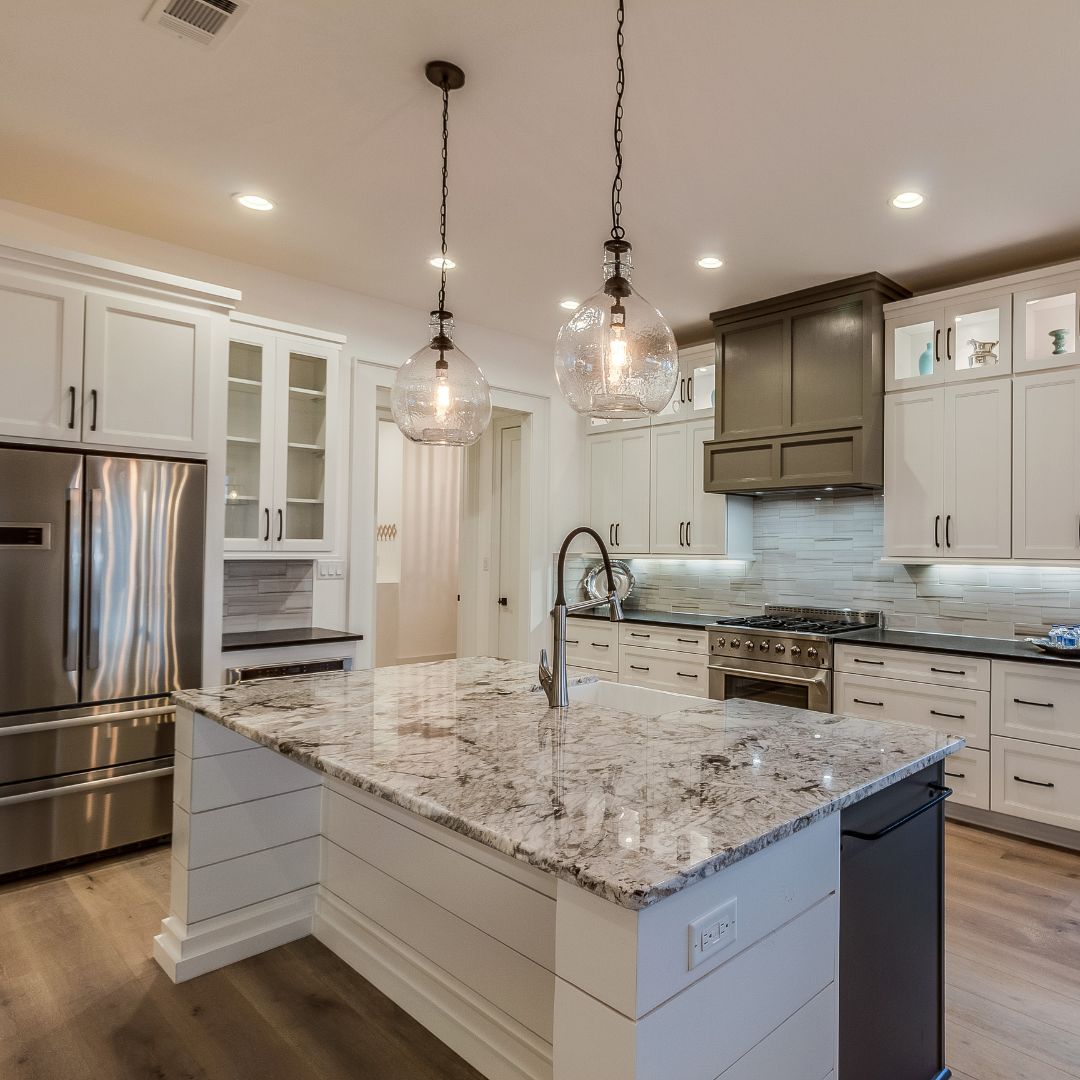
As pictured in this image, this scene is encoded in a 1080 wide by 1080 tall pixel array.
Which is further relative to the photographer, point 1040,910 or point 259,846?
point 1040,910

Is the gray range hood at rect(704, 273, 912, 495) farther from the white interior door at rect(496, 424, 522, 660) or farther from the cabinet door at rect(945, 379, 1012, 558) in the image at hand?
the white interior door at rect(496, 424, 522, 660)

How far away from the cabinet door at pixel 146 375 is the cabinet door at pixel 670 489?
9.77 ft

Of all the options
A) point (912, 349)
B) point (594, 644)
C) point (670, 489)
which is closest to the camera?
point (912, 349)

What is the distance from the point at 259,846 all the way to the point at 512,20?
2580 millimetres

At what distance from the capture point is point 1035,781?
3328 millimetres

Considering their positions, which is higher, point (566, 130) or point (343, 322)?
point (566, 130)

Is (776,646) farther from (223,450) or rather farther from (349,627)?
(223,450)

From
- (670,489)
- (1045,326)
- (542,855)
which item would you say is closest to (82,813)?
(542,855)

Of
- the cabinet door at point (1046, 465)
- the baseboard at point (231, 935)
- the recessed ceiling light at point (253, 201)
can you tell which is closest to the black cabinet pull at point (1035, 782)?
the cabinet door at point (1046, 465)

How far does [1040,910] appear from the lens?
2.73 m

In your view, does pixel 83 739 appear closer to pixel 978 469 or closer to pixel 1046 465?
pixel 978 469

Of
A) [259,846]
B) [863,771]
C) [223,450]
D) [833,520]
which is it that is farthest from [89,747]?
[833,520]

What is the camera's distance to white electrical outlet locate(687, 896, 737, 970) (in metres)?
1.07

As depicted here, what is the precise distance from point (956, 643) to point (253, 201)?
3.91m
